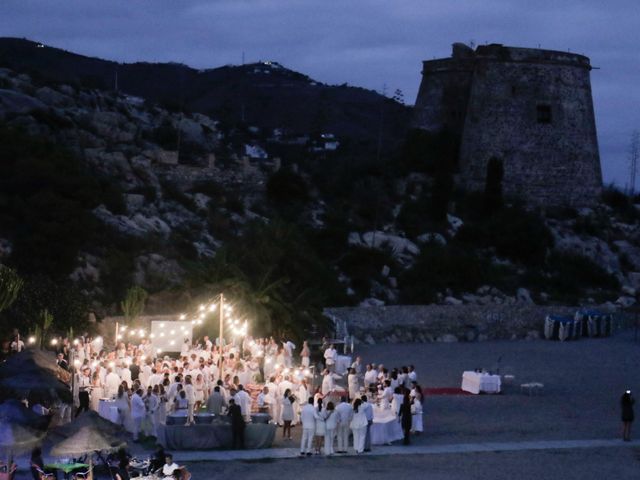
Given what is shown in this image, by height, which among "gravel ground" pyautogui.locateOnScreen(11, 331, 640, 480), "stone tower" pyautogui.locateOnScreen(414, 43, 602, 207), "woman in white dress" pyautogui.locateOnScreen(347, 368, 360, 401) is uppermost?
"stone tower" pyautogui.locateOnScreen(414, 43, 602, 207)

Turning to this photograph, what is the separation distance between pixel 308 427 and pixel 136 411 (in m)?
3.50

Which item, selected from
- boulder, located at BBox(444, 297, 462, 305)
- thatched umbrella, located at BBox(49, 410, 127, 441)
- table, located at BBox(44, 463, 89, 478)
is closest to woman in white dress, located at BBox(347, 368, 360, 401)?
table, located at BBox(44, 463, 89, 478)

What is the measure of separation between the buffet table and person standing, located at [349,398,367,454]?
1.64 metres

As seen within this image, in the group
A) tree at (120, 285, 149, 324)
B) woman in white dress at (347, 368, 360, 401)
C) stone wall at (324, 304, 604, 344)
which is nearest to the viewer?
woman in white dress at (347, 368, 360, 401)

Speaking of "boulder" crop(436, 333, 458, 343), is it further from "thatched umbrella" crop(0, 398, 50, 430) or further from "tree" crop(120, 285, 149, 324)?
"thatched umbrella" crop(0, 398, 50, 430)

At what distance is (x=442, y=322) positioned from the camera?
133ft

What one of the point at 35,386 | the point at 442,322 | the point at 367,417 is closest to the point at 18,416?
the point at 35,386

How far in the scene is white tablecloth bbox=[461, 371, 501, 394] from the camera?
88.3 ft

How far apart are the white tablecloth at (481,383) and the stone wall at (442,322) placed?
11.0 metres

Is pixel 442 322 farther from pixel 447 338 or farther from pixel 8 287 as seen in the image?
pixel 8 287

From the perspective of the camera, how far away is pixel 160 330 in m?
26.4

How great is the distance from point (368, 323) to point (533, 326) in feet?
24.3

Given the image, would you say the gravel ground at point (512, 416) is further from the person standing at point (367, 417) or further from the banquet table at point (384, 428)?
the person standing at point (367, 417)

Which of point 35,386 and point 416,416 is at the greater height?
point 35,386
